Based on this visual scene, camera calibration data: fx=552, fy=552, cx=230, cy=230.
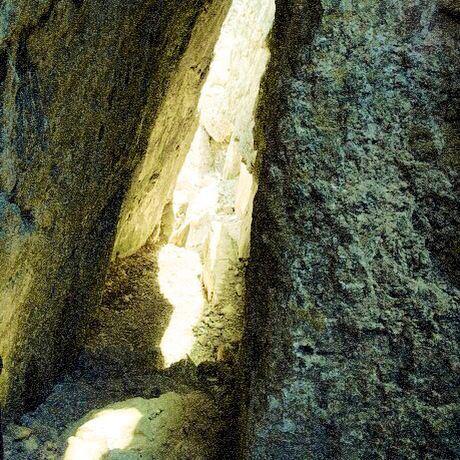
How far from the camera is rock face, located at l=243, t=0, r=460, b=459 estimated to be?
71.6 inches

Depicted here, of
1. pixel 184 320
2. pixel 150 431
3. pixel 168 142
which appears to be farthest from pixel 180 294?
pixel 150 431

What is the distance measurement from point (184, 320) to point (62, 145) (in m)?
2.70

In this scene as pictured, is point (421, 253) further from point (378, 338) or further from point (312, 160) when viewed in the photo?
point (312, 160)

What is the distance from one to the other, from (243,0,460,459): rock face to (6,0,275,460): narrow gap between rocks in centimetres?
71

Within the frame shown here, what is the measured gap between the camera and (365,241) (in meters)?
1.83

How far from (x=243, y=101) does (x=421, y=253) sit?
4.10 m

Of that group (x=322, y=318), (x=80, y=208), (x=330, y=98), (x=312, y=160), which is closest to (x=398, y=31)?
(x=330, y=98)

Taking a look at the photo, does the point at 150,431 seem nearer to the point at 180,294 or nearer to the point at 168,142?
the point at 180,294

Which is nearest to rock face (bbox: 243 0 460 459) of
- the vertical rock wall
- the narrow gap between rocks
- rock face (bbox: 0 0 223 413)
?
the narrow gap between rocks

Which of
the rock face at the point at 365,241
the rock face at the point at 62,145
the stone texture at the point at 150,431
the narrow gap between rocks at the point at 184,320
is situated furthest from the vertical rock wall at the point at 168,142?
the rock face at the point at 365,241

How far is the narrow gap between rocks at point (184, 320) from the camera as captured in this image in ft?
8.52

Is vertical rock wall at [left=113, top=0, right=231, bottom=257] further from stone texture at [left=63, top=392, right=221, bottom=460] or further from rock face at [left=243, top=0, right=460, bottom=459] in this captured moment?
rock face at [left=243, top=0, right=460, bottom=459]

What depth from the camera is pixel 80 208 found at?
119 inches

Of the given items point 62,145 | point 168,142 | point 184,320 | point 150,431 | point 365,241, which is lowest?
point 184,320
